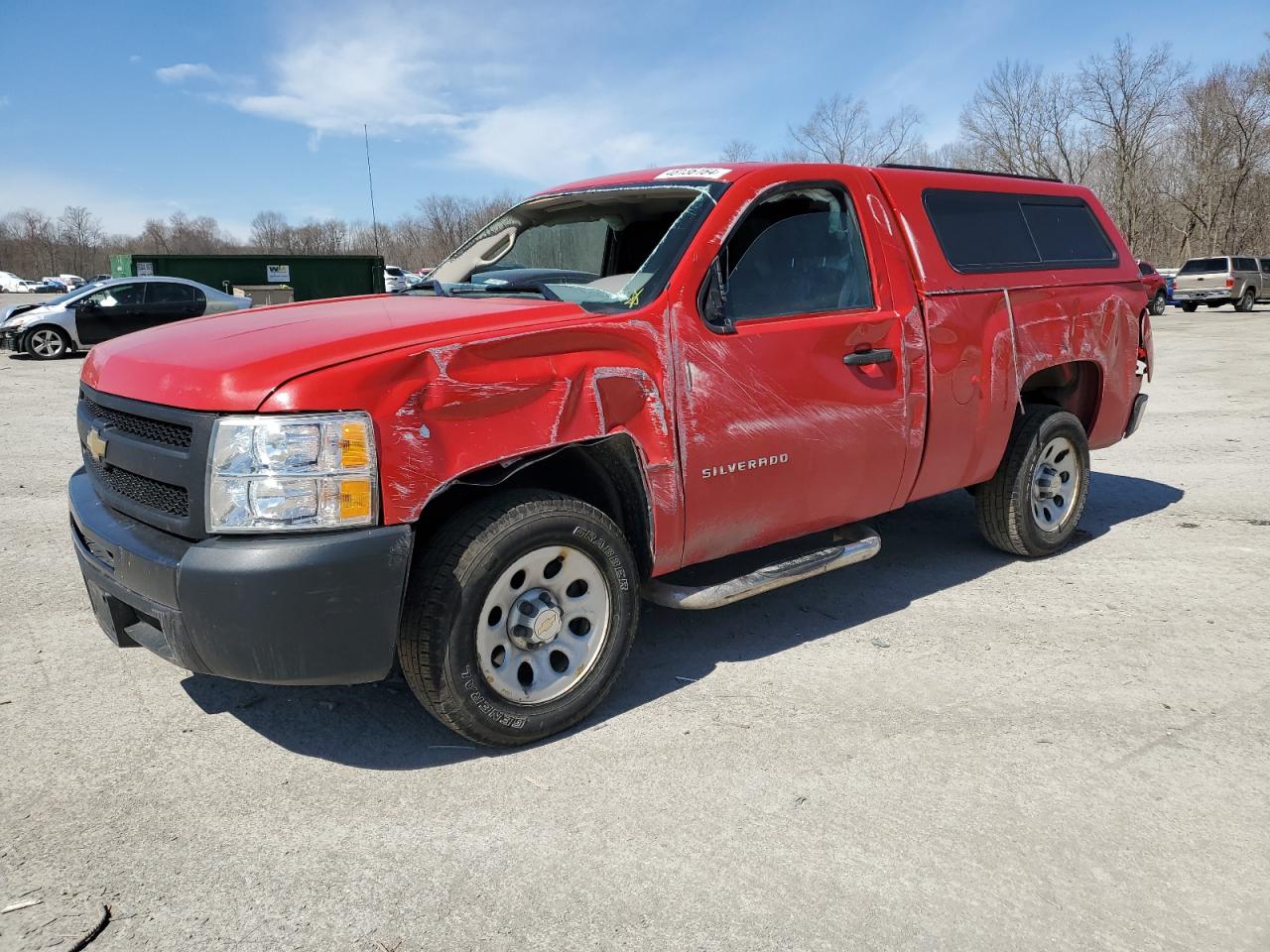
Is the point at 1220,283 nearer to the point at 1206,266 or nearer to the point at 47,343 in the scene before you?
the point at 1206,266

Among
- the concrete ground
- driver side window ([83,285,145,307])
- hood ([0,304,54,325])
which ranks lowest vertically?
the concrete ground

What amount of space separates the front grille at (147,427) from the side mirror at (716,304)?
177 centimetres

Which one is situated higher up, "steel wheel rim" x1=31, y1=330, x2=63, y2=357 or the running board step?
"steel wheel rim" x1=31, y1=330, x2=63, y2=357

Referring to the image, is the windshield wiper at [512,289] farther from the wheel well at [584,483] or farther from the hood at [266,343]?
the wheel well at [584,483]

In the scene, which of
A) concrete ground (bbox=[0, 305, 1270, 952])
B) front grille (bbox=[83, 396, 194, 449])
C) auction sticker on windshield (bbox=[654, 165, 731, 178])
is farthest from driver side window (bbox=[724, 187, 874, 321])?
front grille (bbox=[83, 396, 194, 449])

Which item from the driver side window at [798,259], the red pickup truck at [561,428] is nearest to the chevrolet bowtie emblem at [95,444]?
the red pickup truck at [561,428]

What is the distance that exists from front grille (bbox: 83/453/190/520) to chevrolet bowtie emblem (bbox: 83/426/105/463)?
0.04 m

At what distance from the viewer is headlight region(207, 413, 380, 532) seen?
265cm

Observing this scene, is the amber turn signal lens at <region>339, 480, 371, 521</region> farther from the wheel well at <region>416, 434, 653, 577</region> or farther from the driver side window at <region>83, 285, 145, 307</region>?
the driver side window at <region>83, 285, 145, 307</region>

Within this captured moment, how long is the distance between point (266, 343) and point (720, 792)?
197cm

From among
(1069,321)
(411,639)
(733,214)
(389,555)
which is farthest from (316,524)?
(1069,321)

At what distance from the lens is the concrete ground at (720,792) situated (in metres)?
2.36

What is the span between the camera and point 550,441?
3.03 m

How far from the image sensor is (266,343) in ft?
9.66
